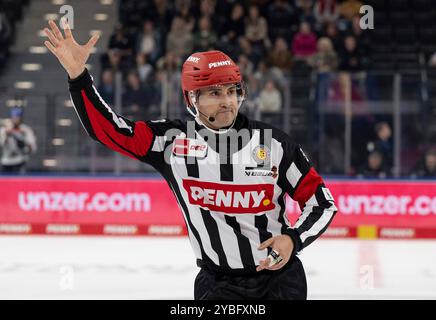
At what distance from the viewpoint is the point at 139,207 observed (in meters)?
11.3

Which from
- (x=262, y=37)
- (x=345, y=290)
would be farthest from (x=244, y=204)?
(x=262, y=37)

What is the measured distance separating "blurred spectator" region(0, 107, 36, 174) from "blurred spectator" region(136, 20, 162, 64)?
253 centimetres

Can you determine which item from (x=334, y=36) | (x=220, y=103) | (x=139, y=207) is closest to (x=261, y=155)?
(x=220, y=103)

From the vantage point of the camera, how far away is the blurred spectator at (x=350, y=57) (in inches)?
530

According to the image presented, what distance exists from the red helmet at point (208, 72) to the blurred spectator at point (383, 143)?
8.17 meters

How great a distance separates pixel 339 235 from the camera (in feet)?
35.9

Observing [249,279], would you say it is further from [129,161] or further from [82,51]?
[129,161]

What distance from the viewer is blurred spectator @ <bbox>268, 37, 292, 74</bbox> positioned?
44.4ft

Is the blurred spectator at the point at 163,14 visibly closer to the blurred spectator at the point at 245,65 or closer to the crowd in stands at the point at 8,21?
the blurred spectator at the point at 245,65

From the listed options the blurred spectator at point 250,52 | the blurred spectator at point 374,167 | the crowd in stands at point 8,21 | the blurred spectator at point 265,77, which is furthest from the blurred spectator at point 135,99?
the crowd in stands at point 8,21

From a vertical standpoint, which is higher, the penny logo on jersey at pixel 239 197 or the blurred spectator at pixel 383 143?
the penny logo on jersey at pixel 239 197

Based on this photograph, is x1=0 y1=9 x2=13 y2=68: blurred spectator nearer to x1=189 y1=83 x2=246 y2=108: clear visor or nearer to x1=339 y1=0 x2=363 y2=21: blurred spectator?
x1=339 y1=0 x2=363 y2=21: blurred spectator
